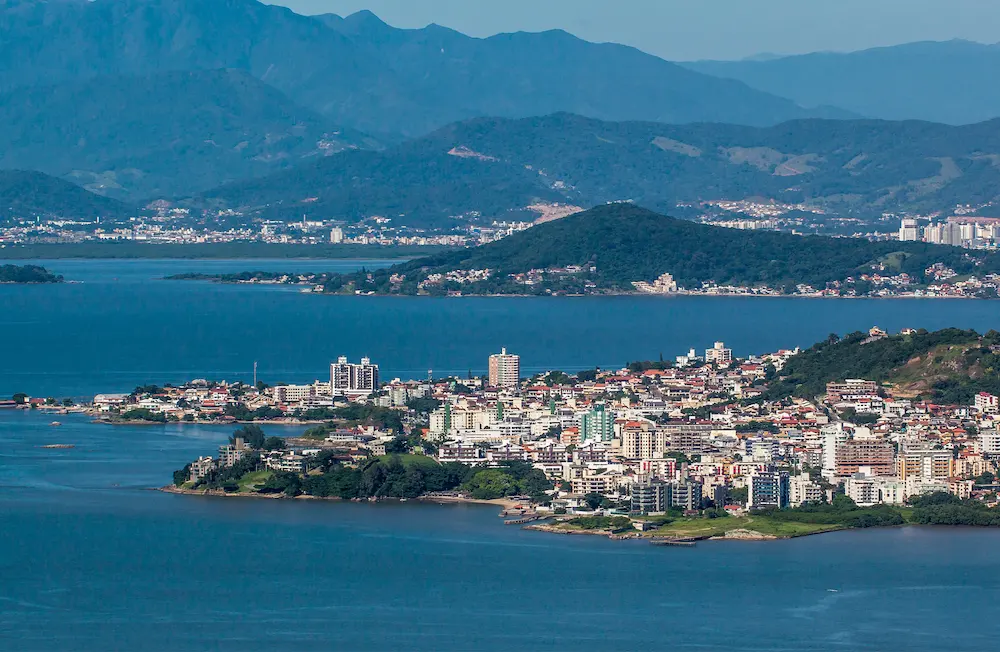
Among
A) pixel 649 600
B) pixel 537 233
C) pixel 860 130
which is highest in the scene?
pixel 860 130

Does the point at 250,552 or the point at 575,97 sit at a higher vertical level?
the point at 575,97

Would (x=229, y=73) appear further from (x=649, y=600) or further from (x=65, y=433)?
(x=649, y=600)

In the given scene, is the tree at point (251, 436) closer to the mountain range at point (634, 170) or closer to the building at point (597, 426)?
the building at point (597, 426)

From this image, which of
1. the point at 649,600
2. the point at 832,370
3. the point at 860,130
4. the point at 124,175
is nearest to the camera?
the point at 649,600

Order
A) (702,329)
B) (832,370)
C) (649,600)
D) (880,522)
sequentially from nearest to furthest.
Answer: (649,600) < (880,522) < (832,370) < (702,329)

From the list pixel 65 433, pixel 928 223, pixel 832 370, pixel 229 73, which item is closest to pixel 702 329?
pixel 832 370

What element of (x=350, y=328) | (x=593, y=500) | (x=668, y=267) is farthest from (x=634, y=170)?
(x=593, y=500)

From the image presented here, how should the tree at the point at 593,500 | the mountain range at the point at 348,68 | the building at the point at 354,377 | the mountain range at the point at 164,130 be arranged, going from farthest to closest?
the mountain range at the point at 348,68, the mountain range at the point at 164,130, the building at the point at 354,377, the tree at the point at 593,500

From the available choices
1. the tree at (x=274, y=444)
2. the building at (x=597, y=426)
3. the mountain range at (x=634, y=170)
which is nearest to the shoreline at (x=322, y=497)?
the tree at (x=274, y=444)
